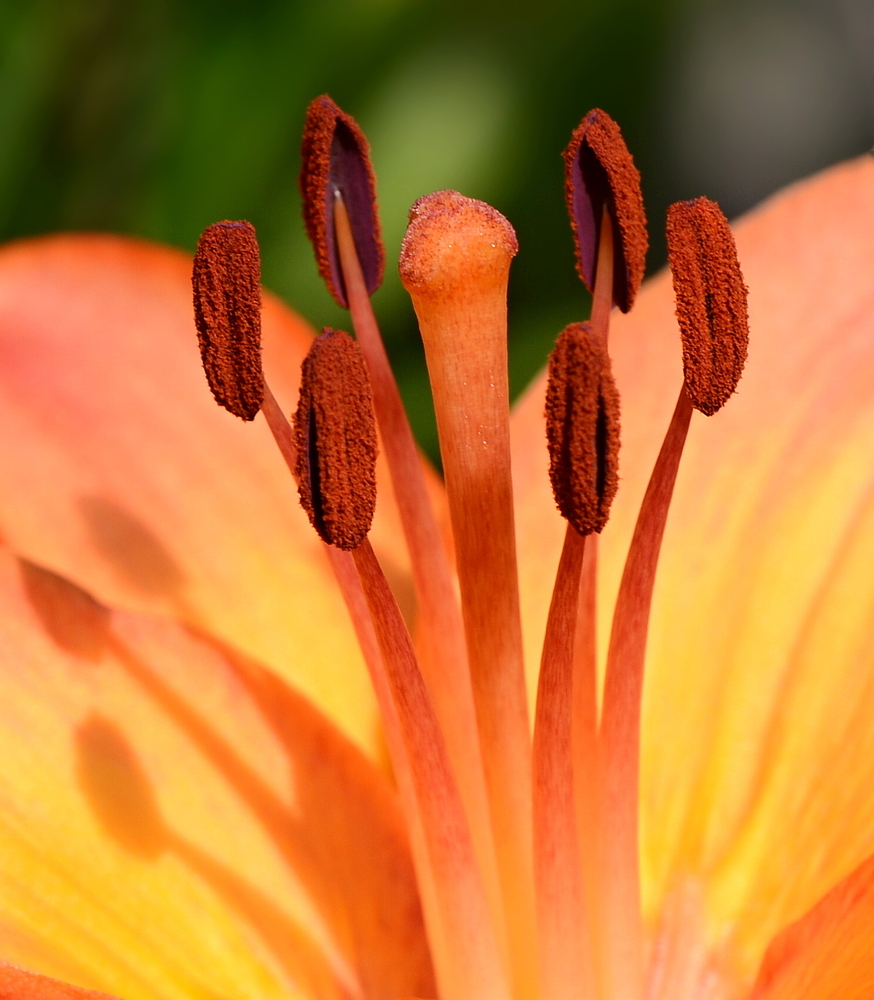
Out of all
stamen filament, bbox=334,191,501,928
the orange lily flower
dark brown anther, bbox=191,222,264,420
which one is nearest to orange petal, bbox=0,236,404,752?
the orange lily flower

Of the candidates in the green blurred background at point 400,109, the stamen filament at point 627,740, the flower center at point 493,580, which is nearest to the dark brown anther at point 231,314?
the flower center at point 493,580

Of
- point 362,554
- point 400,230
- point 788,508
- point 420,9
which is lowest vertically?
point 788,508

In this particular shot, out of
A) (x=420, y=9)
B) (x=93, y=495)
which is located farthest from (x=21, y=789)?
(x=420, y=9)

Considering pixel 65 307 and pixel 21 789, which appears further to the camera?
pixel 65 307

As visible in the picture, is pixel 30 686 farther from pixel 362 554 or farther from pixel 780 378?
pixel 780 378

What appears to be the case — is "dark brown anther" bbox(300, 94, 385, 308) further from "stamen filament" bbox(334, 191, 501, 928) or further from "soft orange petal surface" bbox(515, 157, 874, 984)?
"soft orange petal surface" bbox(515, 157, 874, 984)

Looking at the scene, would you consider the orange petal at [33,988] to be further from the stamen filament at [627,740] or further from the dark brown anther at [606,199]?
the dark brown anther at [606,199]

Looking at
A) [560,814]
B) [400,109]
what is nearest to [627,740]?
[560,814]
